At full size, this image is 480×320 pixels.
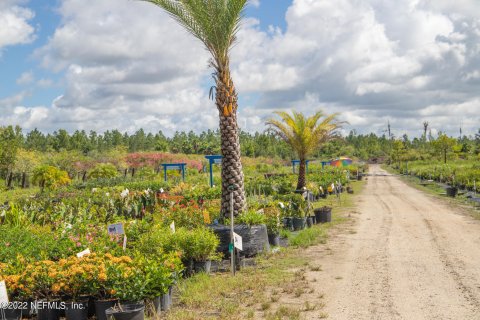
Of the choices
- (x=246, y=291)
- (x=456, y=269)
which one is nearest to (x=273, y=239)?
(x=246, y=291)

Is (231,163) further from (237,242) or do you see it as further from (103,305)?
(103,305)

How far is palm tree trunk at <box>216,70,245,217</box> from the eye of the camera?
11.0 m

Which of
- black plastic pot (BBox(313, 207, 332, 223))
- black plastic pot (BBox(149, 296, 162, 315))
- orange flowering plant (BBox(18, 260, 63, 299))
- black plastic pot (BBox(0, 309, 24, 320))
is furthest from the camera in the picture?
black plastic pot (BBox(313, 207, 332, 223))

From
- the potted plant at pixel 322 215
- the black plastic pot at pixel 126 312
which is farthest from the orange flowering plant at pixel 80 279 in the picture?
the potted plant at pixel 322 215

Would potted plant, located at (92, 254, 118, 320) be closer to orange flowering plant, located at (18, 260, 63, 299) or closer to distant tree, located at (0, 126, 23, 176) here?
orange flowering plant, located at (18, 260, 63, 299)

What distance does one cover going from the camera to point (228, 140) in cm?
1107

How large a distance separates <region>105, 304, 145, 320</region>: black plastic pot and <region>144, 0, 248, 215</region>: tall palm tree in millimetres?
5087

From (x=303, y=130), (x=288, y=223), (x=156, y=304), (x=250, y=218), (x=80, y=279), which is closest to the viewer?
(x=80, y=279)

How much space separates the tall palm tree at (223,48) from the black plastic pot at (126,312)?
5.09 metres

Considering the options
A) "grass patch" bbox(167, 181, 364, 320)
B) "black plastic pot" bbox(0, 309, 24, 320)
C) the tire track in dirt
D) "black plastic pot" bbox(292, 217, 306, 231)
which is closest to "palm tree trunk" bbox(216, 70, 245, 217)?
"grass patch" bbox(167, 181, 364, 320)

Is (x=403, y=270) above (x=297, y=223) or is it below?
below

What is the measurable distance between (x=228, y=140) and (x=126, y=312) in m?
6.02

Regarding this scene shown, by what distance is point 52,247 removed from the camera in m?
7.61

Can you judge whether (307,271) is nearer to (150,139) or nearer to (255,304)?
(255,304)
